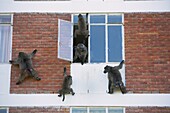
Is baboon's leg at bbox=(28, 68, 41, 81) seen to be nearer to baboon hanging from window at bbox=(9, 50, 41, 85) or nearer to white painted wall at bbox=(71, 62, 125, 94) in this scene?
baboon hanging from window at bbox=(9, 50, 41, 85)

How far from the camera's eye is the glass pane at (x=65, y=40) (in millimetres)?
13914

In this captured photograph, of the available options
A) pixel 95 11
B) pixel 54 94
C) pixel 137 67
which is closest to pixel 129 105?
pixel 137 67

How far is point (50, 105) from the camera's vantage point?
1348 cm

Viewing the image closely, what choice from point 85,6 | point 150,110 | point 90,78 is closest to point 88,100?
point 90,78

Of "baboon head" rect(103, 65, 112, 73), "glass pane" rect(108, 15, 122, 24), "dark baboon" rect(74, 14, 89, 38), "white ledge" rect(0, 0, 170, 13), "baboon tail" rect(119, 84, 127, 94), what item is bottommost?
"baboon tail" rect(119, 84, 127, 94)

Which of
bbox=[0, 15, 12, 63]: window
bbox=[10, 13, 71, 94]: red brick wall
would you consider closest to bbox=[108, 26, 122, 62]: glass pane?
bbox=[10, 13, 71, 94]: red brick wall

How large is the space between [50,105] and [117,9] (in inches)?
136

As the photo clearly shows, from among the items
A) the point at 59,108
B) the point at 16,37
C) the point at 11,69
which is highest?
the point at 16,37

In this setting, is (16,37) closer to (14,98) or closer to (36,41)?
(36,41)

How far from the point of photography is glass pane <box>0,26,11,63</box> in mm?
14191

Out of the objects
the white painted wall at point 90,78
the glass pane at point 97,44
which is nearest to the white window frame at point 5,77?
the white painted wall at point 90,78

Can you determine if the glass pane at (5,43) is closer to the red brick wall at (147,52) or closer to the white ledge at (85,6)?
the white ledge at (85,6)

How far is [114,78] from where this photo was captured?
44.4ft

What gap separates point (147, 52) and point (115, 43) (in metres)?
0.97
